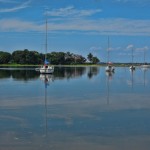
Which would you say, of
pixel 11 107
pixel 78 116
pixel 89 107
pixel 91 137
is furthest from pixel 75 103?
pixel 91 137

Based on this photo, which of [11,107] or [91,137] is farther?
[11,107]

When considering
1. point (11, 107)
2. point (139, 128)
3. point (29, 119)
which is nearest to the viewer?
point (139, 128)

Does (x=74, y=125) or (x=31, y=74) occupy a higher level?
(x=31, y=74)

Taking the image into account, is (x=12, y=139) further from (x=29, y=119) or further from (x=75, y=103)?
(x=75, y=103)

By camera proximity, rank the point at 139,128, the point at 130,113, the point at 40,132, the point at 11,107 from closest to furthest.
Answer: the point at 40,132 → the point at 139,128 → the point at 130,113 → the point at 11,107

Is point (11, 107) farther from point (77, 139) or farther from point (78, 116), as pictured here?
point (77, 139)

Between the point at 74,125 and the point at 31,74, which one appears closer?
the point at 74,125

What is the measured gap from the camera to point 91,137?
1783 cm

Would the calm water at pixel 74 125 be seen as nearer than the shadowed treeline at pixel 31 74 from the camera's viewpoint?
Yes

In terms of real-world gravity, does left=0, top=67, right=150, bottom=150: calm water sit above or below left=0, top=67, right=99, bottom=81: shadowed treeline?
below

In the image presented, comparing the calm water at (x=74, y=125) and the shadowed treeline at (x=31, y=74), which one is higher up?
the shadowed treeline at (x=31, y=74)

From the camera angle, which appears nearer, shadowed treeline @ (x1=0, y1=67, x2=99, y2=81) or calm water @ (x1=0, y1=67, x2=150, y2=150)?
calm water @ (x1=0, y1=67, x2=150, y2=150)

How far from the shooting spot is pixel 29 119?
2277 centimetres

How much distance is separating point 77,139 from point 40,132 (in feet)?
6.98
